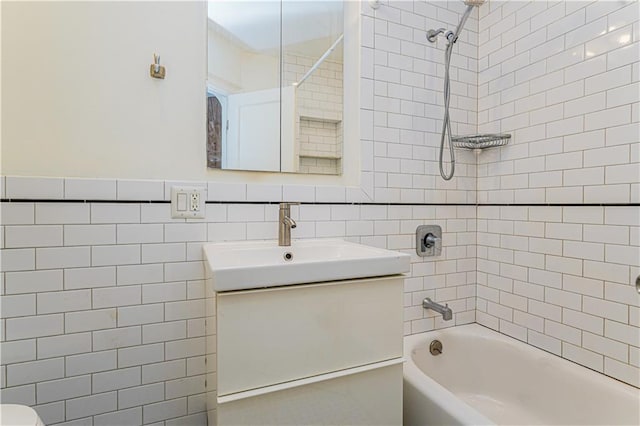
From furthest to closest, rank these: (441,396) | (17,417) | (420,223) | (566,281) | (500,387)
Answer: (420,223) → (500,387) → (566,281) → (441,396) → (17,417)

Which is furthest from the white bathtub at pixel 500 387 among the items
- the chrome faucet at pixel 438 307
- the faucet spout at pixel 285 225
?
the faucet spout at pixel 285 225

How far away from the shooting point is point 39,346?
3.58 ft

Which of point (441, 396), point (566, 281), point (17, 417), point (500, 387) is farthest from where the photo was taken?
point (500, 387)

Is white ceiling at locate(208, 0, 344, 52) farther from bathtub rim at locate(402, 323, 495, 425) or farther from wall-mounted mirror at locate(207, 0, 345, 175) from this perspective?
bathtub rim at locate(402, 323, 495, 425)

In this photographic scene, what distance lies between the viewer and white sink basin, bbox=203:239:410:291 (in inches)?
34.1

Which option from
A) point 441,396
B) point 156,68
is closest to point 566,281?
point 441,396

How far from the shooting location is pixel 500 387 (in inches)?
60.7

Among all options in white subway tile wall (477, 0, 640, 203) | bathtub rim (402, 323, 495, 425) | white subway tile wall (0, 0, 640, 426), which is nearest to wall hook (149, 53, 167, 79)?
white subway tile wall (0, 0, 640, 426)

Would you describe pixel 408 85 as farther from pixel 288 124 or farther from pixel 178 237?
pixel 178 237

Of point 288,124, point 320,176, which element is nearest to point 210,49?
point 288,124

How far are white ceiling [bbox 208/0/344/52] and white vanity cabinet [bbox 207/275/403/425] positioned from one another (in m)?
1.15

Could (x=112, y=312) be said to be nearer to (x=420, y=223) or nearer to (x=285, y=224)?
(x=285, y=224)

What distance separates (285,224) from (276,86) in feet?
2.17

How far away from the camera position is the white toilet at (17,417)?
2.78 feet
